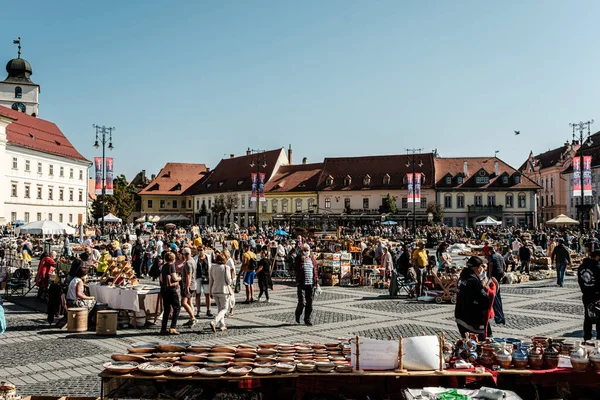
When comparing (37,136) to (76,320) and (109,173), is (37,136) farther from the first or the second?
(76,320)

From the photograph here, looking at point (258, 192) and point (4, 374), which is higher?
point (258, 192)

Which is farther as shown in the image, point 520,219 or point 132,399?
point 520,219

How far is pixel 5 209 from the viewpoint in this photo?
5781 cm

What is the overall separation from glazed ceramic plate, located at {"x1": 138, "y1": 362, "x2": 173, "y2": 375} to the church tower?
81007 mm

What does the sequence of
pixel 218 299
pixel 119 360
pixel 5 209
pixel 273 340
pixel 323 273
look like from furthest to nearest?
pixel 5 209 → pixel 323 273 → pixel 218 299 → pixel 273 340 → pixel 119 360

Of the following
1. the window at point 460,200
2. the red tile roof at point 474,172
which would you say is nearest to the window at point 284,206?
the red tile roof at point 474,172

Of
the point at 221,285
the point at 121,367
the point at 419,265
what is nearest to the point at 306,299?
the point at 221,285

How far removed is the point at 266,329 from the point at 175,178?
281 ft

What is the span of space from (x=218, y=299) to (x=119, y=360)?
5.84 metres

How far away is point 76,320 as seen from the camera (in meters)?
12.1

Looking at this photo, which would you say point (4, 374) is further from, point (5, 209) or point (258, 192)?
point (5, 209)

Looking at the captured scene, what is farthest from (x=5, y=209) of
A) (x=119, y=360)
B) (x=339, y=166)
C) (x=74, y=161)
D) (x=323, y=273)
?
(x=119, y=360)

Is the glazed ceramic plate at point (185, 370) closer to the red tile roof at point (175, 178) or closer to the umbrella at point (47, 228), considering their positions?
the umbrella at point (47, 228)

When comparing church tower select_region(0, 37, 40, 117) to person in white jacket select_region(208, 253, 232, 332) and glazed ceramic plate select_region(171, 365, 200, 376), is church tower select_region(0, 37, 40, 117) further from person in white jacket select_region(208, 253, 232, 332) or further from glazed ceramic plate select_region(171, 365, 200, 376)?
glazed ceramic plate select_region(171, 365, 200, 376)
